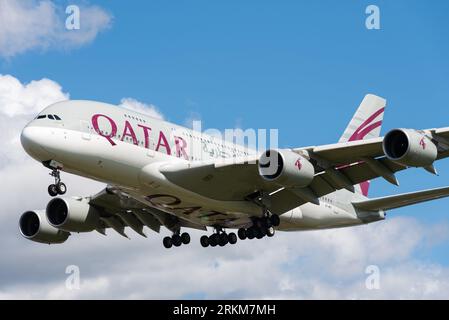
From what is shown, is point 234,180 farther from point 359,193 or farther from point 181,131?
point 359,193

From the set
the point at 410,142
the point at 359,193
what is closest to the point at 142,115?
the point at 410,142

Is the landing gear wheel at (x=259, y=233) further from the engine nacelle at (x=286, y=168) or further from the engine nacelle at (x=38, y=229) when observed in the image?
the engine nacelle at (x=38, y=229)

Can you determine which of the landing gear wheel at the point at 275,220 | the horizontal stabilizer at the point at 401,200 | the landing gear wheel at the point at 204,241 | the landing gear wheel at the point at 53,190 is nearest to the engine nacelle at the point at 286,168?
Answer: the landing gear wheel at the point at 275,220

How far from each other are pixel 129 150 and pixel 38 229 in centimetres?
1178

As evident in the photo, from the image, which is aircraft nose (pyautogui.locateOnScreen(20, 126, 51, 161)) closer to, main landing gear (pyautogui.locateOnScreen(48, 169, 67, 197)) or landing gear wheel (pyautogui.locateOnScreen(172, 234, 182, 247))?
main landing gear (pyautogui.locateOnScreen(48, 169, 67, 197))

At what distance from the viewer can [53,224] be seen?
4578 centimetres

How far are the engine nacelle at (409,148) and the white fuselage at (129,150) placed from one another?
775 centimetres

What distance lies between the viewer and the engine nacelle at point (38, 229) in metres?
47.3

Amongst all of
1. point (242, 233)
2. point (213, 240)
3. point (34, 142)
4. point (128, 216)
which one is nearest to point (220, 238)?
point (213, 240)

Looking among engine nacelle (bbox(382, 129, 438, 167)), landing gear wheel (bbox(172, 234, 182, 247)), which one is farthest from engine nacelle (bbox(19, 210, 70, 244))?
engine nacelle (bbox(382, 129, 438, 167))

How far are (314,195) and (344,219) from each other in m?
5.92

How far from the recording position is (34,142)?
3631 cm

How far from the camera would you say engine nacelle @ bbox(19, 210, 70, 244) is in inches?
1863

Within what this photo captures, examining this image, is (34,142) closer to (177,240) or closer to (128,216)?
(128,216)
